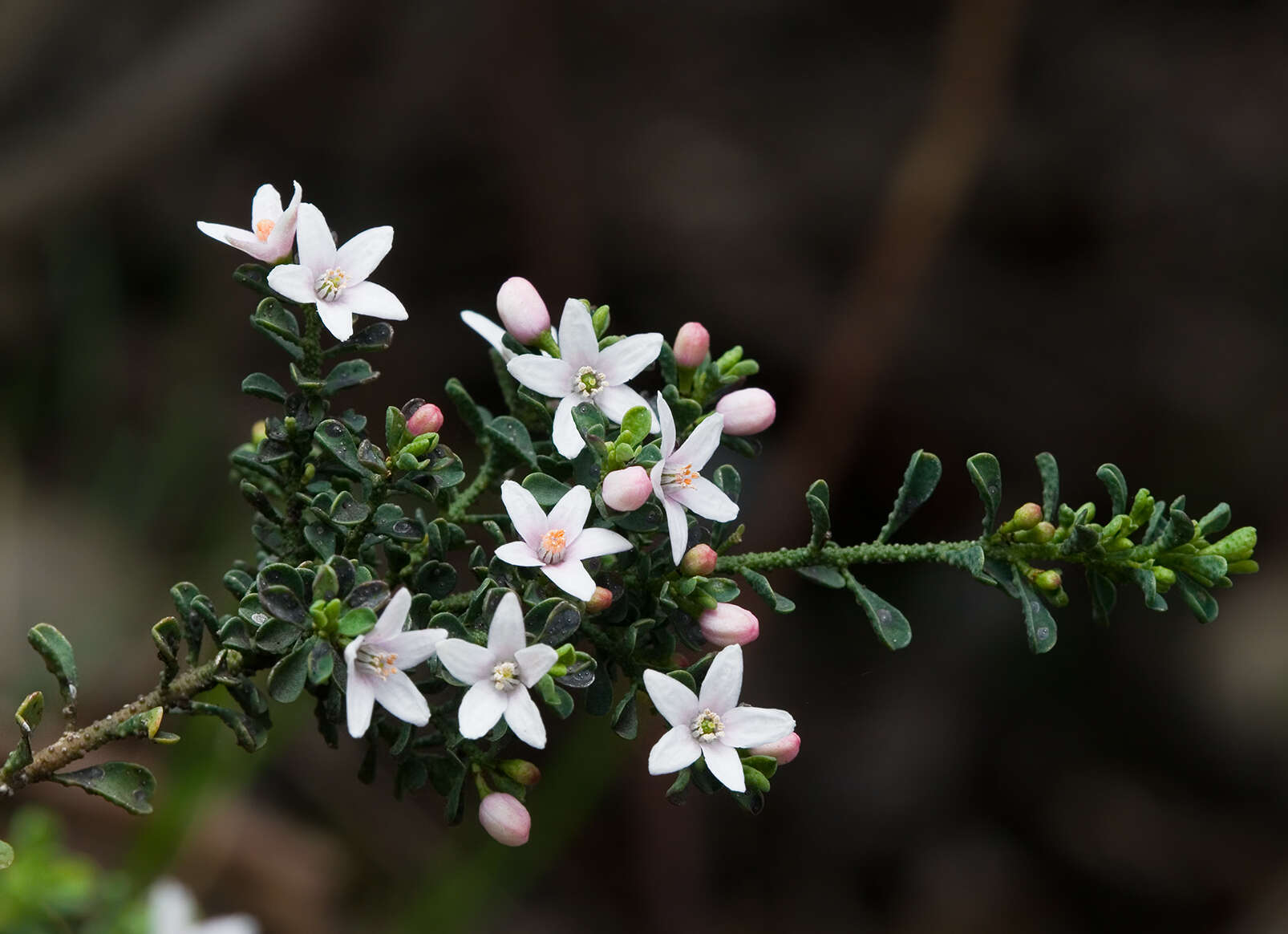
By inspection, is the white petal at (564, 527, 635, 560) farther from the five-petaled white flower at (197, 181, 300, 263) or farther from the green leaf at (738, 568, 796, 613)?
the five-petaled white flower at (197, 181, 300, 263)

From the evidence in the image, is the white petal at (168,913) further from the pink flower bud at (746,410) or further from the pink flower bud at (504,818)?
the pink flower bud at (746,410)

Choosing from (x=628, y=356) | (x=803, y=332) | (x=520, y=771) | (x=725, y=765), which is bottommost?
(x=803, y=332)

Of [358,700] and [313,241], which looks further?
[313,241]

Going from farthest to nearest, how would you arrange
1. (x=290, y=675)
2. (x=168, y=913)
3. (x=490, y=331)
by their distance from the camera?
(x=490, y=331)
(x=168, y=913)
(x=290, y=675)

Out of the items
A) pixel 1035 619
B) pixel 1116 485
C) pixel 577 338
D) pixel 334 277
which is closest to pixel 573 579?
pixel 577 338

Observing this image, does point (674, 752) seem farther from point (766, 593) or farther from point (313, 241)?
point (313, 241)

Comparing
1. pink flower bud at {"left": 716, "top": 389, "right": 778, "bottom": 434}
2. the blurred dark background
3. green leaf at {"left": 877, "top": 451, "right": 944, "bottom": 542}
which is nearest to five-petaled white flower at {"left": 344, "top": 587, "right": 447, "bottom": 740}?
pink flower bud at {"left": 716, "top": 389, "right": 778, "bottom": 434}

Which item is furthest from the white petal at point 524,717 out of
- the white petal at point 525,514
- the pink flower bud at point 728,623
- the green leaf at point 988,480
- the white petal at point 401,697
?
the green leaf at point 988,480
